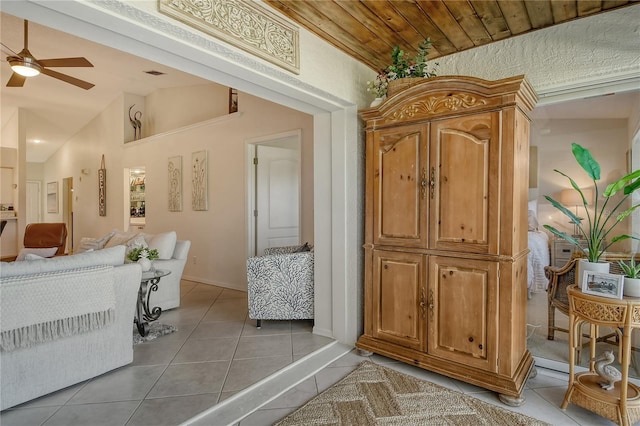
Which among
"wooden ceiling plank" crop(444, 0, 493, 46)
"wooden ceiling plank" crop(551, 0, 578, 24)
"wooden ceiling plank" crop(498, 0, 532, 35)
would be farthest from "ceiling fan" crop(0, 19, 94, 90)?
"wooden ceiling plank" crop(551, 0, 578, 24)

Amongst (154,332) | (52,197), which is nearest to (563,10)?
(154,332)

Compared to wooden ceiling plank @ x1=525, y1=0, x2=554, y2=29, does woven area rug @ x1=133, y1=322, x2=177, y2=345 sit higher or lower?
lower

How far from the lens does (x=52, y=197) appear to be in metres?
10.4

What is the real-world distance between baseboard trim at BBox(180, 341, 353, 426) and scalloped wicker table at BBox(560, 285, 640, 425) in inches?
63.3

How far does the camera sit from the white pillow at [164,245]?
3.95m

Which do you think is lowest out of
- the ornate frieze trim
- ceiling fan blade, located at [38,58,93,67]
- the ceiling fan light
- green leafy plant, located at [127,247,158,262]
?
green leafy plant, located at [127,247,158,262]

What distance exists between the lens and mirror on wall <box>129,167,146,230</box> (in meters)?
7.38

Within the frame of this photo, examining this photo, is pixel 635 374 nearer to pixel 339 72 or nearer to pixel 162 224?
pixel 339 72

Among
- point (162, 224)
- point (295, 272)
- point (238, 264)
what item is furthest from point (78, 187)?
point (295, 272)

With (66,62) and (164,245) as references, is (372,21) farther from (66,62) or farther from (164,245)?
(66,62)

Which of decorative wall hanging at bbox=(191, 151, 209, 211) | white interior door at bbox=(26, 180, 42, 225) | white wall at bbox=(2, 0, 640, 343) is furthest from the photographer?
white interior door at bbox=(26, 180, 42, 225)

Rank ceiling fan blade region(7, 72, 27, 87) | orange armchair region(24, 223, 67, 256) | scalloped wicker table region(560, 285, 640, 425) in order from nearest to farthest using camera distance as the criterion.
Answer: scalloped wicker table region(560, 285, 640, 425), ceiling fan blade region(7, 72, 27, 87), orange armchair region(24, 223, 67, 256)

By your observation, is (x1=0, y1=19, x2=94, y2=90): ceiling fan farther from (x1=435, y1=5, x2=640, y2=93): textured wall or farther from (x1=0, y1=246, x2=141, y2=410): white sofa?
(x1=435, y1=5, x2=640, y2=93): textured wall

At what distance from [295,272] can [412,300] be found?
1300 millimetres
